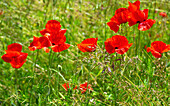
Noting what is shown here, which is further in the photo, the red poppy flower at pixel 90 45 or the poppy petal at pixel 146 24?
the poppy petal at pixel 146 24

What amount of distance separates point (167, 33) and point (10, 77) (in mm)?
1616

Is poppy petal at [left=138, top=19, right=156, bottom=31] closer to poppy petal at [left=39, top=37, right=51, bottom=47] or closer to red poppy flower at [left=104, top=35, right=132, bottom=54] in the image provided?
red poppy flower at [left=104, top=35, right=132, bottom=54]

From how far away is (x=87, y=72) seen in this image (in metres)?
1.51

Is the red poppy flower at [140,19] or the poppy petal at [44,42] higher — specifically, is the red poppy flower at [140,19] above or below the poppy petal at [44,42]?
above

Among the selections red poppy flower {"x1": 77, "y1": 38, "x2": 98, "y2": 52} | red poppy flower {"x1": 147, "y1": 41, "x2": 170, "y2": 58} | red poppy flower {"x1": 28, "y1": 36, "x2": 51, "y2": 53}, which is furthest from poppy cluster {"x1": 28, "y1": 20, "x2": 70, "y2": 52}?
red poppy flower {"x1": 147, "y1": 41, "x2": 170, "y2": 58}

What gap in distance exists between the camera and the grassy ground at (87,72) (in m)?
1.30

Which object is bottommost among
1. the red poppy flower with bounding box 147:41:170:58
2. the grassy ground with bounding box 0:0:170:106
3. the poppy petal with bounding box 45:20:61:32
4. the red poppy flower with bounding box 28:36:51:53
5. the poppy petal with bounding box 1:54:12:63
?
the grassy ground with bounding box 0:0:170:106

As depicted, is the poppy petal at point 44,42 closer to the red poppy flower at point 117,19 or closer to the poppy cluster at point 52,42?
the poppy cluster at point 52,42

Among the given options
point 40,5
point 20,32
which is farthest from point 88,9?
point 20,32

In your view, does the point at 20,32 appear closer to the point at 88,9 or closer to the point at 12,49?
the point at 88,9

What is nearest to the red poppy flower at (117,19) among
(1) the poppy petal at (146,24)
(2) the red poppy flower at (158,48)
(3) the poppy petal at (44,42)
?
(1) the poppy petal at (146,24)

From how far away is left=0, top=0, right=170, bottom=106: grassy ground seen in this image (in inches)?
51.2

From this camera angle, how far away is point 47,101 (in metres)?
1.41

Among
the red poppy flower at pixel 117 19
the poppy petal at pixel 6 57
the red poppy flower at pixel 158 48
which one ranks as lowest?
the poppy petal at pixel 6 57
